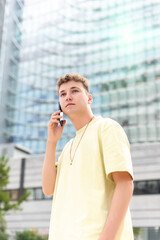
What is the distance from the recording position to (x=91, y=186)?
32.1 inches

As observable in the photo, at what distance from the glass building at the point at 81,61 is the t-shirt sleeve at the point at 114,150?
29353 mm

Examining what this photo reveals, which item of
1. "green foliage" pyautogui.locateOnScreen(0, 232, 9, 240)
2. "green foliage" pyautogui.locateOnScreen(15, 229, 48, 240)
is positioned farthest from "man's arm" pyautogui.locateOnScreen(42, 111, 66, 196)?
"green foliage" pyautogui.locateOnScreen(15, 229, 48, 240)

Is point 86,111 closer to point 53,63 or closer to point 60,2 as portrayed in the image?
point 53,63

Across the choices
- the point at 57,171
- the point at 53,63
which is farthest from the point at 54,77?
the point at 57,171

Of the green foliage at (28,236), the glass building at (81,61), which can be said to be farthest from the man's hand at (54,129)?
the glass building at (81,61)

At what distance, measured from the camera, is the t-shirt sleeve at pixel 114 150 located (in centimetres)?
79

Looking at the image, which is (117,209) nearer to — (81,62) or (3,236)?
(3,236)

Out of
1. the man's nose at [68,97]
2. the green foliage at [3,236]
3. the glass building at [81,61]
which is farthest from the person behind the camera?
the glass building at [81,61]

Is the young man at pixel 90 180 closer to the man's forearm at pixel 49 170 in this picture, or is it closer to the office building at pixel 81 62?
the man's forearm at pixel 49 170

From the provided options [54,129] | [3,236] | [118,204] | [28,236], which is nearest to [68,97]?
[54,129]

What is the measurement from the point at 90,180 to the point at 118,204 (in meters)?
0.11

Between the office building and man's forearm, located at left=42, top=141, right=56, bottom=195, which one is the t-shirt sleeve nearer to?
man's forearm, located at left=42, top=141, right=56, bottom=195

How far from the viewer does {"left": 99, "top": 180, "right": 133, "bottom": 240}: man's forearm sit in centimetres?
72

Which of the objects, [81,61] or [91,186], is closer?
[91,186]
